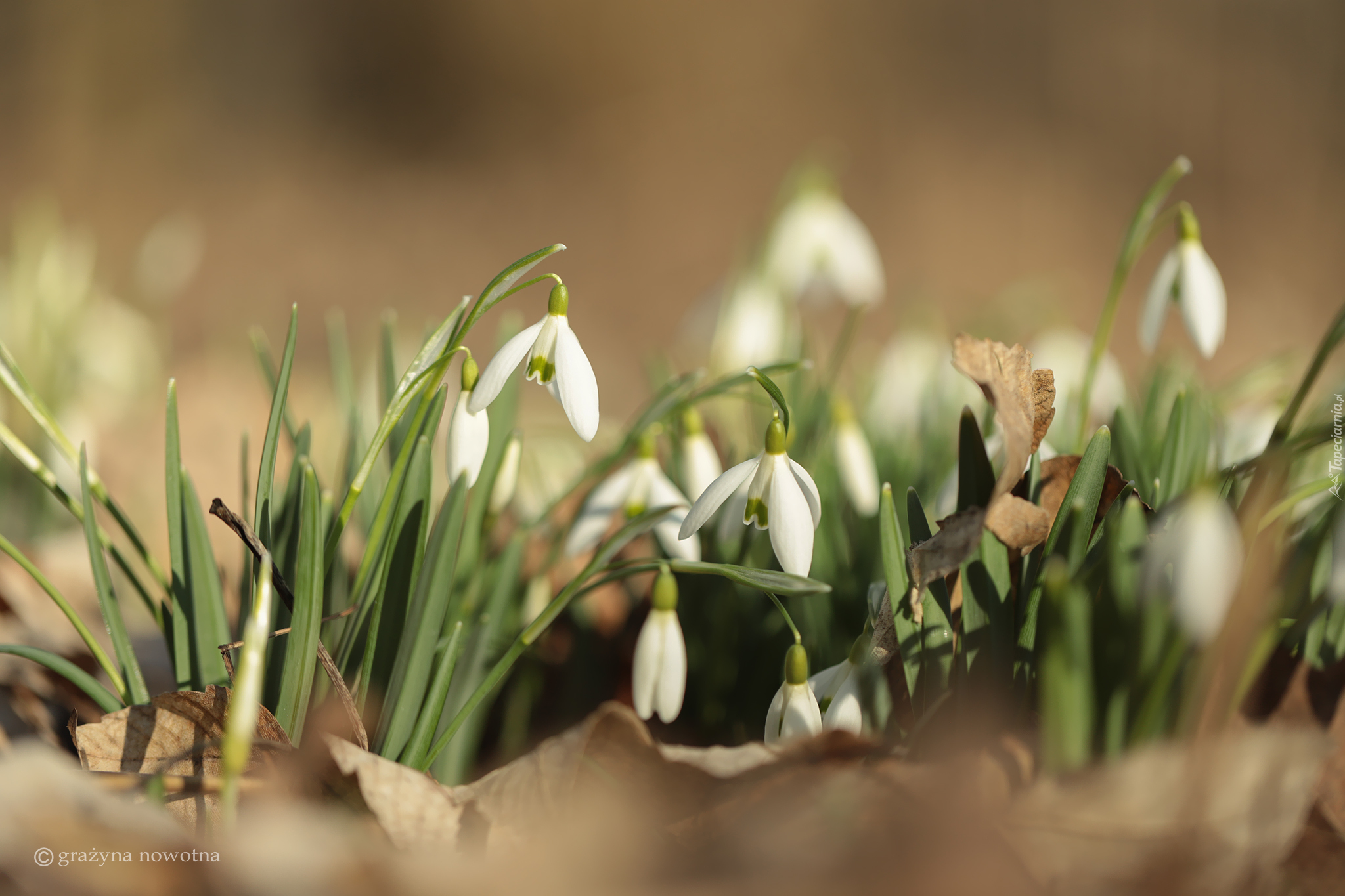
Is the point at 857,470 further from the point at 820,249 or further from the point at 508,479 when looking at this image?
the point at 820,249

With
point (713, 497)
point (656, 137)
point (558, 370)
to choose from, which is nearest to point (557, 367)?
point (558, 370)

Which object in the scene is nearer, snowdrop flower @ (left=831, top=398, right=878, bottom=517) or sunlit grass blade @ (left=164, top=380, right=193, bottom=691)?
sunlit grass blade @ (left=164, top=380, right=193, bottom=691)

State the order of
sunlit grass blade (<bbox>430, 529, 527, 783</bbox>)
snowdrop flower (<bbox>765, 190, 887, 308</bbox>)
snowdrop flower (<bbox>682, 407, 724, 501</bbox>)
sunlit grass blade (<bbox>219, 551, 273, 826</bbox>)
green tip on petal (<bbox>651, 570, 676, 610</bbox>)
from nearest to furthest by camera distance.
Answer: sunlit grass blade (<bbox>219, 551, 273, 826</bbox>) < green tip on petal (<bbox>651, 570, 676, 610</bbox>) < sunlit grass blade (<bbox>430, 529, 527, 783</bbox>) < snowdrop flower (<bbox>682, 407, 724, 501</bbox>) < snowdrop flower (<bbox>765, 190, 887, 308</bbox>)

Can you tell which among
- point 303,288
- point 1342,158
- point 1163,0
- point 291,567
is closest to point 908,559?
point 291,567

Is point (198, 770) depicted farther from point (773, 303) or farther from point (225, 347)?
point (225, 347)

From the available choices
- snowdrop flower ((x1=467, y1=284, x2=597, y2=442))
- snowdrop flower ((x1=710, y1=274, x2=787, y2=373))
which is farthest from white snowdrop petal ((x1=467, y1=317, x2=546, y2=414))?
snowdrop flower ((x1=710, y1=274, x2=787, y2=373))

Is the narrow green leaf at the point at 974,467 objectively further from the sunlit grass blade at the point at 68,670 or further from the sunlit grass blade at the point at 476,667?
the sunlit grass blade at the point at 68,670

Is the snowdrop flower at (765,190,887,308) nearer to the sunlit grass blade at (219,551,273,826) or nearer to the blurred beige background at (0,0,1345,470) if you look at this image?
the sunlit grass blade at (219,551,273,826)
